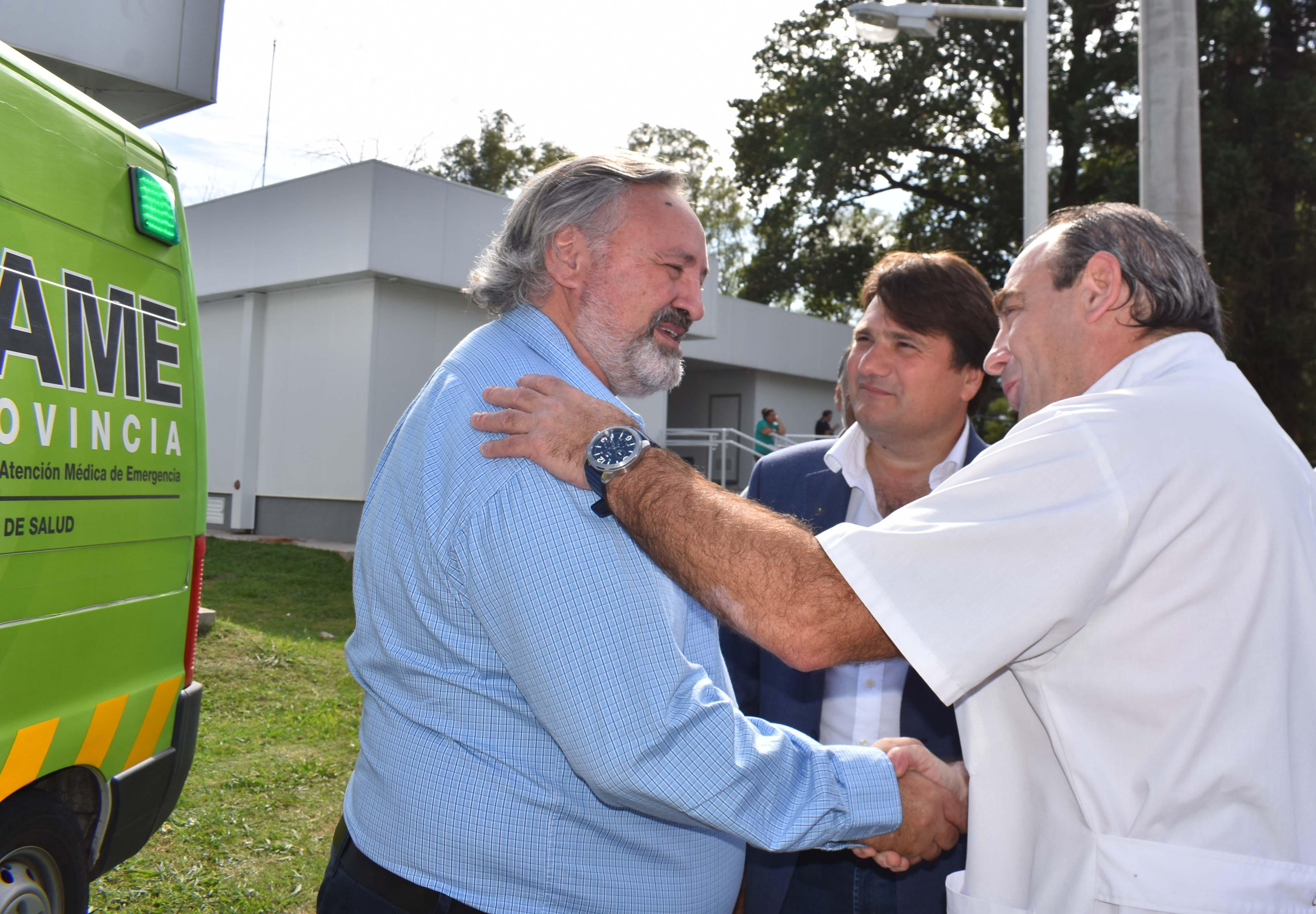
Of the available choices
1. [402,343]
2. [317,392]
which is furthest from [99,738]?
[317,392]

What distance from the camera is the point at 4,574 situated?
2430mm

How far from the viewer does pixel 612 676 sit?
1500 mm

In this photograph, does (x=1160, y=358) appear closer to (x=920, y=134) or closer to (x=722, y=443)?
(x=722, y=443)

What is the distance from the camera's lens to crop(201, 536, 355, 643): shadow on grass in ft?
29.7

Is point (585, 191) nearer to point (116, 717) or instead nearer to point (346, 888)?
point (346, 888)

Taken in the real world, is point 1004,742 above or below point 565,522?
below

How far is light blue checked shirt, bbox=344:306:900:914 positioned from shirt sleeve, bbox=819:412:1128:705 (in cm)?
32

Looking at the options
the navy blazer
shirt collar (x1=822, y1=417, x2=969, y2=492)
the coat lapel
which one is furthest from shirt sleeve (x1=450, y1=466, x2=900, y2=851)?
shirt collar (x1=822, y1=417, x2=969, y2=492)

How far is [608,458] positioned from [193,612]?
237 centimetres

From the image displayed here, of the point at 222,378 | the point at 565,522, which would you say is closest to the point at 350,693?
the point at 565,522

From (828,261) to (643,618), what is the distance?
953 inches

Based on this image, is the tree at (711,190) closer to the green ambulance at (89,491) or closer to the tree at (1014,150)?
the tree at (1014,150)

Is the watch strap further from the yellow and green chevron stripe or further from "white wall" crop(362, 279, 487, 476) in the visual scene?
"white wall" crop(362, 279, 487, 476)

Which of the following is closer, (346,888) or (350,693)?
(346,888)
